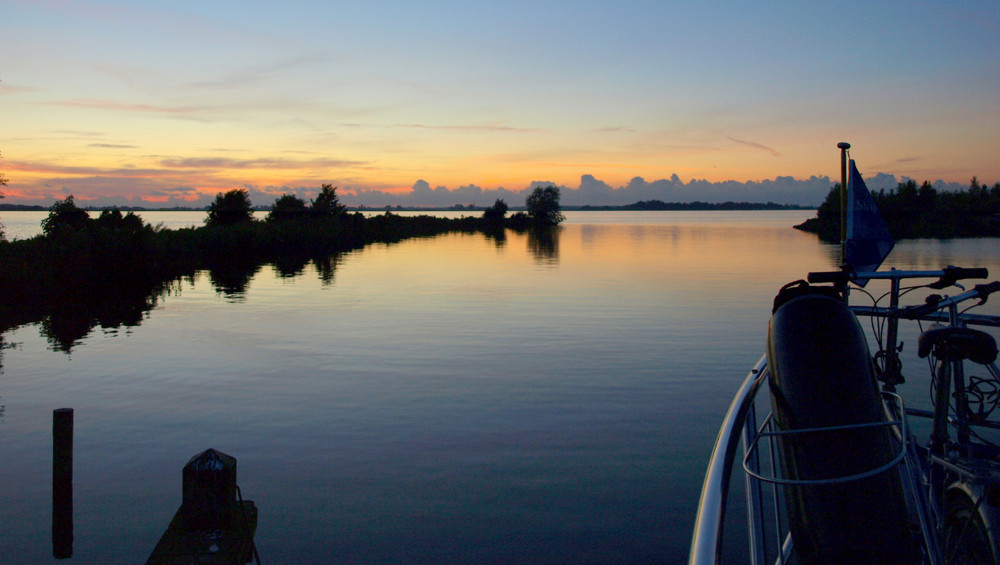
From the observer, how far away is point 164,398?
10539 millimetres

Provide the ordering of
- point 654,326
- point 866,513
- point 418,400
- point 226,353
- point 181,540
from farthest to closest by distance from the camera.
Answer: point 654,326, point 226,353, point 418,400, point 181,540, point 866,513

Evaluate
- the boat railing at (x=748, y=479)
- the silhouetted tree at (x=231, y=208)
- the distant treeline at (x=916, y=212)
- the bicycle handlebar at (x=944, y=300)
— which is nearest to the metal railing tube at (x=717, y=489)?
the boat railing at (x=748, y=479)

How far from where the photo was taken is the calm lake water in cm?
612

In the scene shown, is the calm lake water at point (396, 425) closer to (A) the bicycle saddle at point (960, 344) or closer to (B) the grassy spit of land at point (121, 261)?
(B) the grassy spit of land at point (121, 261)

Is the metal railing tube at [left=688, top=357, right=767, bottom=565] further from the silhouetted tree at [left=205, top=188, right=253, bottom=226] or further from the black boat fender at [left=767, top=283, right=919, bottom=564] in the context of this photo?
the silhouetted tree at [left=205, top=188, right=253, bottom=226]

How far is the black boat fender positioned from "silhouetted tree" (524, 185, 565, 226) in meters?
133

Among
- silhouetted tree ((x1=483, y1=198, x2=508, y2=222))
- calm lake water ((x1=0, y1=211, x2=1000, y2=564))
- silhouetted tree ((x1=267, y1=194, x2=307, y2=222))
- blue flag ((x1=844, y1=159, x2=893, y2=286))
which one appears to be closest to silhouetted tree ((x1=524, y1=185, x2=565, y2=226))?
silhouetted tree ((x1=483, y1=198, x2=508, y2=222))

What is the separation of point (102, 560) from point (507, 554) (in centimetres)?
314

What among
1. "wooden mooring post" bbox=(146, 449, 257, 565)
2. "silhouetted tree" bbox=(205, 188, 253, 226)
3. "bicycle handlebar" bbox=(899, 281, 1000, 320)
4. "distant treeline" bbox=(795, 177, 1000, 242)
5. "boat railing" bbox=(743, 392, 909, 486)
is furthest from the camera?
"distant treeline" bbox=(795, 177, 1000, 242)

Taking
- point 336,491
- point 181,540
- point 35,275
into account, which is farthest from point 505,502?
point 35,275

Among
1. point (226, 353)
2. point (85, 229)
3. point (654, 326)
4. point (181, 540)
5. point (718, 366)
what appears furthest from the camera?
point (85, 229)

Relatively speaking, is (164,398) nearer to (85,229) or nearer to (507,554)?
(507,554)

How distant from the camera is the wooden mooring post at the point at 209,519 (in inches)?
163

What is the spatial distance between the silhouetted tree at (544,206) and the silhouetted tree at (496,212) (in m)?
8.66
